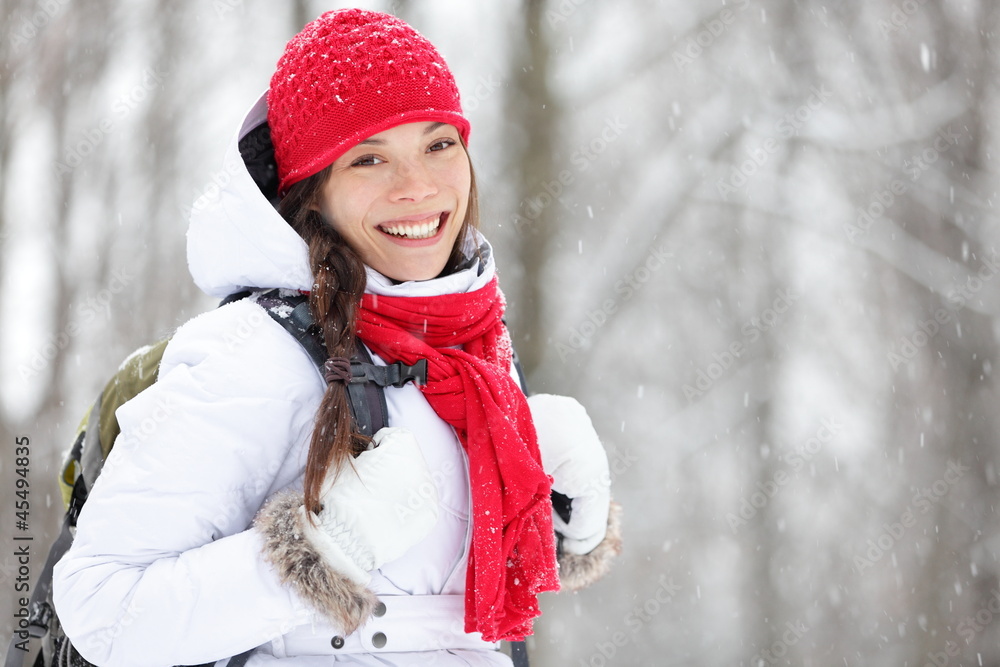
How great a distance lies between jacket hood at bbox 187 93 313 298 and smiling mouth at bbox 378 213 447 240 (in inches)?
8.2

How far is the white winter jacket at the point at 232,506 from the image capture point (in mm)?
1390

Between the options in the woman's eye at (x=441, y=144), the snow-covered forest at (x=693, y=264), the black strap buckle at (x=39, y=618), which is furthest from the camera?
the snow-covered forest at (x=693, y=264)

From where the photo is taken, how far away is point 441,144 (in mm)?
1862

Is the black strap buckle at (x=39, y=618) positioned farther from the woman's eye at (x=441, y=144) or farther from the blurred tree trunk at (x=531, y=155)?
the blurred tree trunk at (x=531, y=155)

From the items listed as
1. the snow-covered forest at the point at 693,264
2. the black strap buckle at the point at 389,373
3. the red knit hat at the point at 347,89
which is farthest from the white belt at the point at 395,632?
the snow-covered forest at the point at 693,264

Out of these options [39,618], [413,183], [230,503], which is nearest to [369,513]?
[230,503]

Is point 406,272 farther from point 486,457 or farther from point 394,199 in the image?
point 486,457

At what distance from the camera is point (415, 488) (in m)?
1.44

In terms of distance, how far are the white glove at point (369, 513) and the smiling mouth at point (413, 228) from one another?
1.76 ft

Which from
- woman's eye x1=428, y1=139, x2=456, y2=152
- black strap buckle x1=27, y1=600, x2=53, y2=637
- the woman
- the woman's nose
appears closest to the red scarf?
the woman

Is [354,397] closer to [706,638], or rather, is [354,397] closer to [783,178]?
[783,178]

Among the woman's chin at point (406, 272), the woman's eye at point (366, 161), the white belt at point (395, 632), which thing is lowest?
the white belt at point (395, 632)

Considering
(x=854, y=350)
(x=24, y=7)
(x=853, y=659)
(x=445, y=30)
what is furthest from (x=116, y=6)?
(x=853, y=659)

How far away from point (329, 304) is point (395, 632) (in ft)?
2.11
